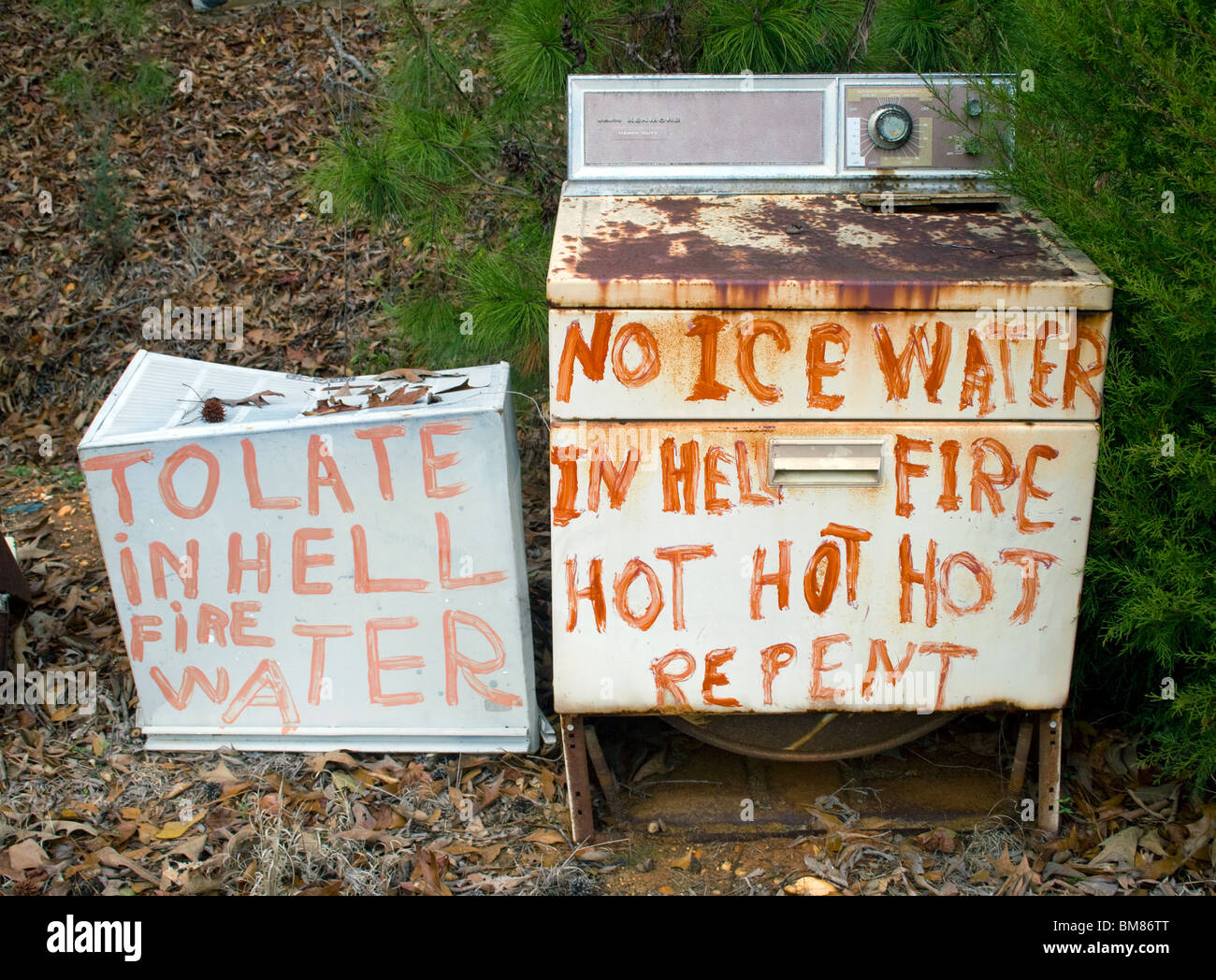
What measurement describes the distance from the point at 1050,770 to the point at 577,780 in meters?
1.19

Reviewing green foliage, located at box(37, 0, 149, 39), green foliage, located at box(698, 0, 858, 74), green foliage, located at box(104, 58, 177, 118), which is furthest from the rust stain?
green foliage, located at box(37, 0, 149, 39)

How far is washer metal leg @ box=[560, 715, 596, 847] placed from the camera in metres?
2.65

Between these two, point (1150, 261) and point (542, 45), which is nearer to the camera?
point (1150, 261)

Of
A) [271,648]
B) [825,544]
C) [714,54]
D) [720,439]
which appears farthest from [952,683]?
[714,54]

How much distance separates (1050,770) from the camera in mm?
2641

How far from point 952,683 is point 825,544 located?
472mm

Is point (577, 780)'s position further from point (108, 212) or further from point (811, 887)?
point (108, 212)

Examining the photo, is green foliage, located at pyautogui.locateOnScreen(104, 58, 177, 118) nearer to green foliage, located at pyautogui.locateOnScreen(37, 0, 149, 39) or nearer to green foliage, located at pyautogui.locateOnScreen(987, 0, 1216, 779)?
green foliage, located at pyautogui.locateOnScreen(37, 0, 149, 39)

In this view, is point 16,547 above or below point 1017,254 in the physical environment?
below

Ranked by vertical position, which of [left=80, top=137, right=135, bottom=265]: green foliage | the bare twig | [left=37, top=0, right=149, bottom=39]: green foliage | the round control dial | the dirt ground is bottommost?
the dirt ground

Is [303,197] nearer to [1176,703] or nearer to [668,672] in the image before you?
[668,672]

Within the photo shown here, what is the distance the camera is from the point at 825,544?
2.38m

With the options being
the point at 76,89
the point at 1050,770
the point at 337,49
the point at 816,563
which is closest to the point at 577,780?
the point at 816,563

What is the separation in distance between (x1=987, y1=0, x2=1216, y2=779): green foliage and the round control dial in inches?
10.6
